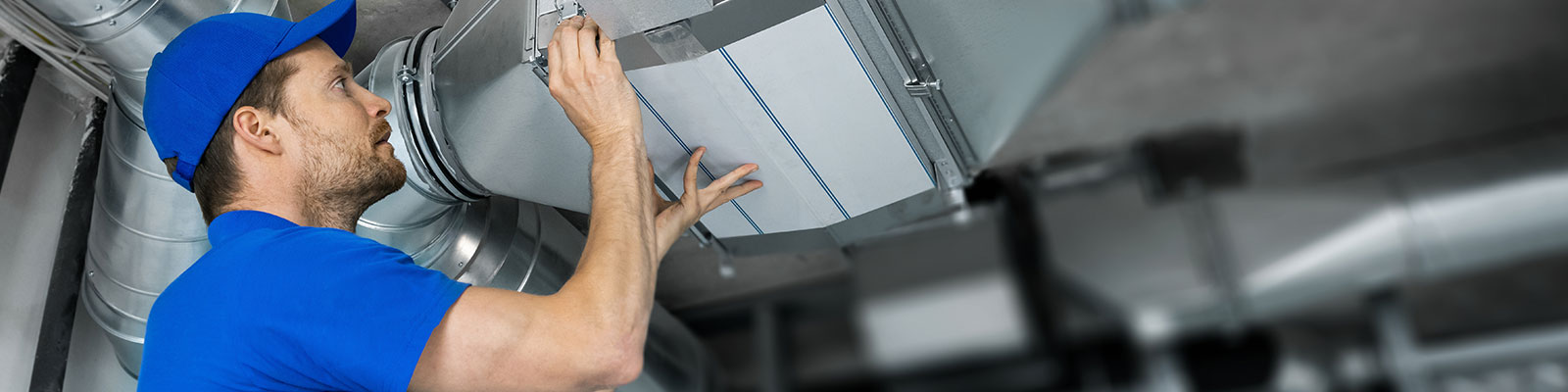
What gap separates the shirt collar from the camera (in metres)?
0.87

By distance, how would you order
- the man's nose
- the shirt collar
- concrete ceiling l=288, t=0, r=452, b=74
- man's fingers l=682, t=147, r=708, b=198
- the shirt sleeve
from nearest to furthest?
the shirt sleeve → the shirt collar → the man's nose → man's fingers l=682, t=147, r=708, b=198 → concrete ceiling l=288, t=0, r=452, b=74

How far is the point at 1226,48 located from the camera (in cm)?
194

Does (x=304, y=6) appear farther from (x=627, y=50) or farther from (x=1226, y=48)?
(x=1226, y=48)

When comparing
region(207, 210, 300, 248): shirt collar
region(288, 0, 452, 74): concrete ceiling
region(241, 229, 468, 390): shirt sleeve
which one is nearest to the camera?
region(241, 229, 468, 390): shirt sleeve

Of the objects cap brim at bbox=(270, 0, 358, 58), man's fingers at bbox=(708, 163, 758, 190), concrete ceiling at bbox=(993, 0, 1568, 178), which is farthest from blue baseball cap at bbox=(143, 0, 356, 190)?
concrete ceiling at bbox=(993, 0, 1568, 178)

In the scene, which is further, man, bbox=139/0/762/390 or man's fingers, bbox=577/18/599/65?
man's fingers, bbox=577/18/599/65

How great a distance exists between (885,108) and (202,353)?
70 cm

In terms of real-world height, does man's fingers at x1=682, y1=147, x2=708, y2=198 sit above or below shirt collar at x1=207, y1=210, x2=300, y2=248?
below

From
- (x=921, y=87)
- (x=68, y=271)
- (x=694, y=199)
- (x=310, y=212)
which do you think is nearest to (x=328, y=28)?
(x=310, y=212)

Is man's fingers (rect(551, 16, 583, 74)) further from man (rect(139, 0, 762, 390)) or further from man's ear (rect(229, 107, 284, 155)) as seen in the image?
man's ear (rect(229, 107, 284, 155))

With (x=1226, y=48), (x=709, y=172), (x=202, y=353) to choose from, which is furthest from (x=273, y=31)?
(x=1226, y=48)

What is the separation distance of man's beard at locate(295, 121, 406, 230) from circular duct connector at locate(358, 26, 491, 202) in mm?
225

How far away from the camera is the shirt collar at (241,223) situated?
87cm

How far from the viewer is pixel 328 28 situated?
3.43 ft
